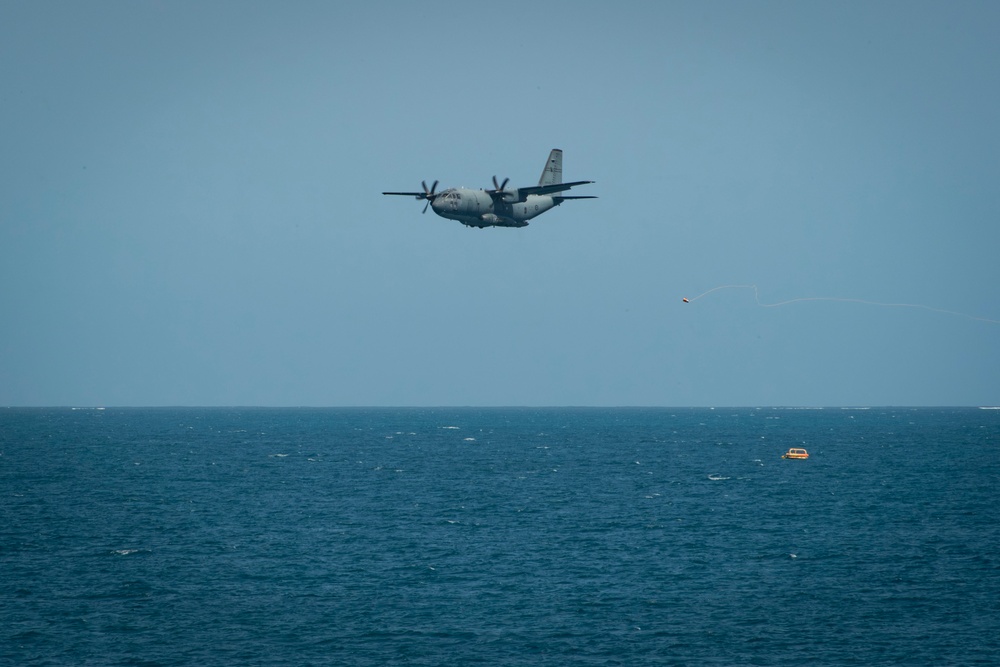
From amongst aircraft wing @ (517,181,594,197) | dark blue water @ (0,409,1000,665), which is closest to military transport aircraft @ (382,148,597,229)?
aircraft wing @ (517,181,594,197)

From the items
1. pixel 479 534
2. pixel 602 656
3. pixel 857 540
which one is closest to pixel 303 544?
pixel 479 534

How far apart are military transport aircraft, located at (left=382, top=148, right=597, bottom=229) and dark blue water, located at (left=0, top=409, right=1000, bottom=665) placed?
29.8m

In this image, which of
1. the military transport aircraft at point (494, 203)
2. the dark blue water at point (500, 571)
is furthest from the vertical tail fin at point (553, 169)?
the dark blue water at point (500, 571)

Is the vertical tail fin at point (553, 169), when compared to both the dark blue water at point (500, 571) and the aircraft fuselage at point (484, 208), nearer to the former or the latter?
the aircraft fuselage at point (484, 208)

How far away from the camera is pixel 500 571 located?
2936 inches

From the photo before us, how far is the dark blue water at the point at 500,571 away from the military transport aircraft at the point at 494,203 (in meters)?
29.8

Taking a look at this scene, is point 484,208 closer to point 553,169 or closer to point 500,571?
point 553,169

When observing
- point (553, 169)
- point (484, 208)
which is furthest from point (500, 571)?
point (553, 169)

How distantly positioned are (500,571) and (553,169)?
186 feet

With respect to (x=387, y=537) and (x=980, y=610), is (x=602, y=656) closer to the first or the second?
(x=980, y=610)

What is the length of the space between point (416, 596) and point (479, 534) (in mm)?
23680

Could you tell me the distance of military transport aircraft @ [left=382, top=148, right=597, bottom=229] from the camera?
9477 cm

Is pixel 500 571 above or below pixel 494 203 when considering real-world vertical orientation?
below

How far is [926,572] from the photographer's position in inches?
2869
